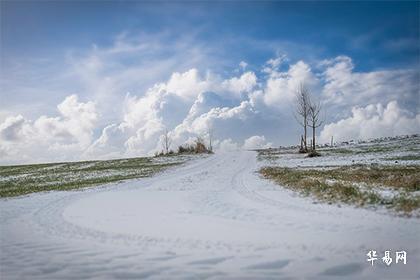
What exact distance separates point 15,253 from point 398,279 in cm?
783

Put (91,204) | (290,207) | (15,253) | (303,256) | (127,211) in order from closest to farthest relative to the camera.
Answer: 1. (303,256)
2. (15,253)
3. (290,207)
4. (127,211)
5. (91,204)

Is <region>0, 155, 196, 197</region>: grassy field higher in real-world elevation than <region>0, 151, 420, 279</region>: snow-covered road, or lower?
lower

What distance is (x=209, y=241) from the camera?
823cm

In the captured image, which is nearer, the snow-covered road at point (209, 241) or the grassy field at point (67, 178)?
the snow-covered road at point (209, 241)

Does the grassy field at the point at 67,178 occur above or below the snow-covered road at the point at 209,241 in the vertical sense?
below

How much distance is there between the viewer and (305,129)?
2126 inches

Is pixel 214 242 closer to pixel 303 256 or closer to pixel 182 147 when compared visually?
pixel 303 256

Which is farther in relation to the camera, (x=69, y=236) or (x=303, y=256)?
(x=69, y=236)

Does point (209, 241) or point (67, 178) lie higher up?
point (209, 241)

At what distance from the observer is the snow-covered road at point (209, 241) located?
21.0ft

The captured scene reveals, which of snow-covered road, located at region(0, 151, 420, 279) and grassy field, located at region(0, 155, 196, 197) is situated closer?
snow-covered road, located at region(0, 151, 420, 279)

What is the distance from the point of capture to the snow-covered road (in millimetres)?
6387

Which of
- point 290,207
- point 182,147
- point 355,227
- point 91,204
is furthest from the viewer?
point 182,147

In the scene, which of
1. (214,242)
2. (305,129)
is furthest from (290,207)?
(305,129)
